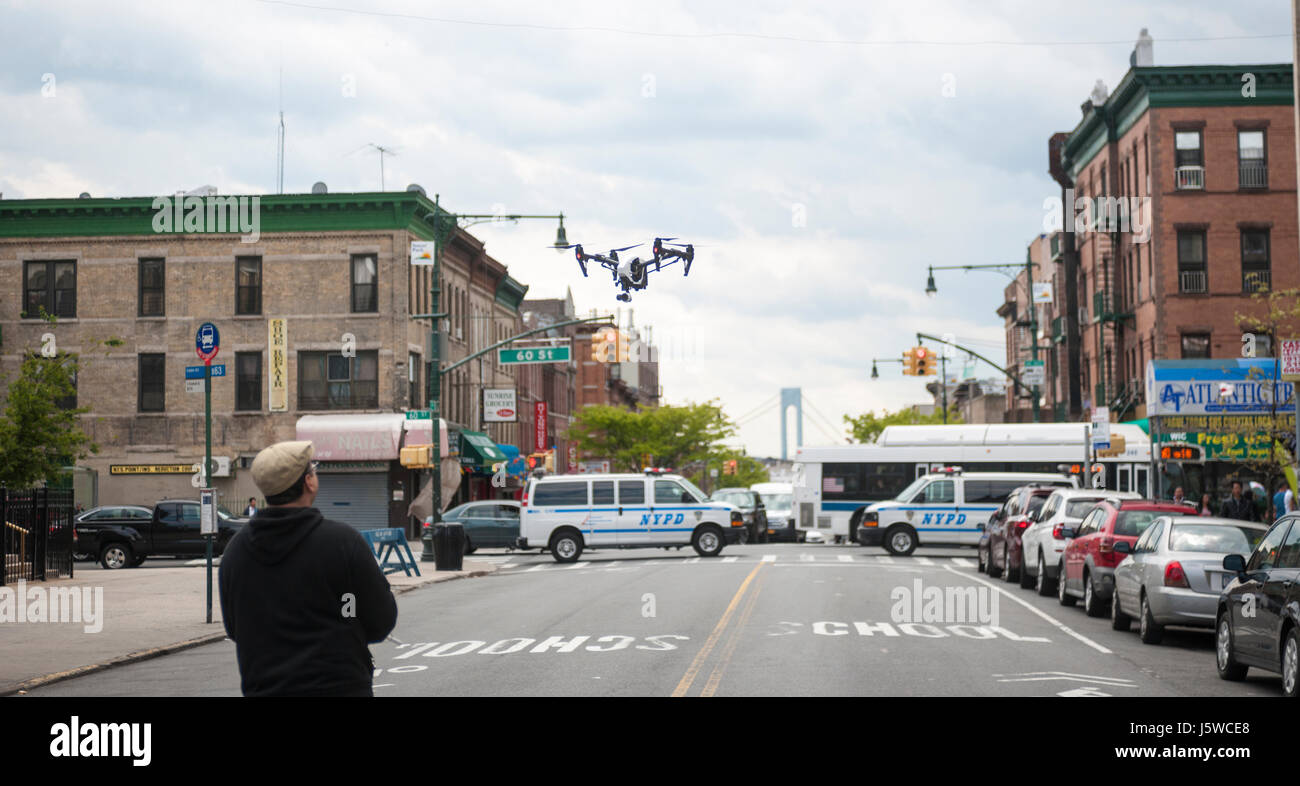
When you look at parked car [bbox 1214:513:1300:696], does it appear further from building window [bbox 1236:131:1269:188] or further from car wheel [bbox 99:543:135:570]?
building window [bbox 1236:131:1269:188]

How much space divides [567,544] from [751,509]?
1523 centimetres

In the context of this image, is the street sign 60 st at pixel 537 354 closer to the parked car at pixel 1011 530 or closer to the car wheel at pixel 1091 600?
the parked car at pixel 1011 530

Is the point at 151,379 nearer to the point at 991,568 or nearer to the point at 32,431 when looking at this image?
the point at 32,431

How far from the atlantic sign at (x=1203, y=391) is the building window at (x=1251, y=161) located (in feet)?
47.1

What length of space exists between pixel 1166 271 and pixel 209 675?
40101 mm

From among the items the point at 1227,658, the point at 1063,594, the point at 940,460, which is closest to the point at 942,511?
the point at 940,460

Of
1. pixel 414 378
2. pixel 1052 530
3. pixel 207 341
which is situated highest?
pixel 414 378

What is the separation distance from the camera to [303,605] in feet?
17.7

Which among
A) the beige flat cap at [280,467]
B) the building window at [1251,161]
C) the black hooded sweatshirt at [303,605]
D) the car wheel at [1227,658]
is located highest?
the building window at [1251,161]

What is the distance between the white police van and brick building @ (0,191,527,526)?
1273cm

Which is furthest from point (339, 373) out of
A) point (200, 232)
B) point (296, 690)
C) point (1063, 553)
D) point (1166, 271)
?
point (296, 690)

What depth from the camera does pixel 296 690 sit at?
534 centimetres

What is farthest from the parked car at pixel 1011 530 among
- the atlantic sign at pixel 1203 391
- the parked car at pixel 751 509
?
the parked car at pixel 751 509

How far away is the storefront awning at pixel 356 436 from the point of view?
4772 centimetres
